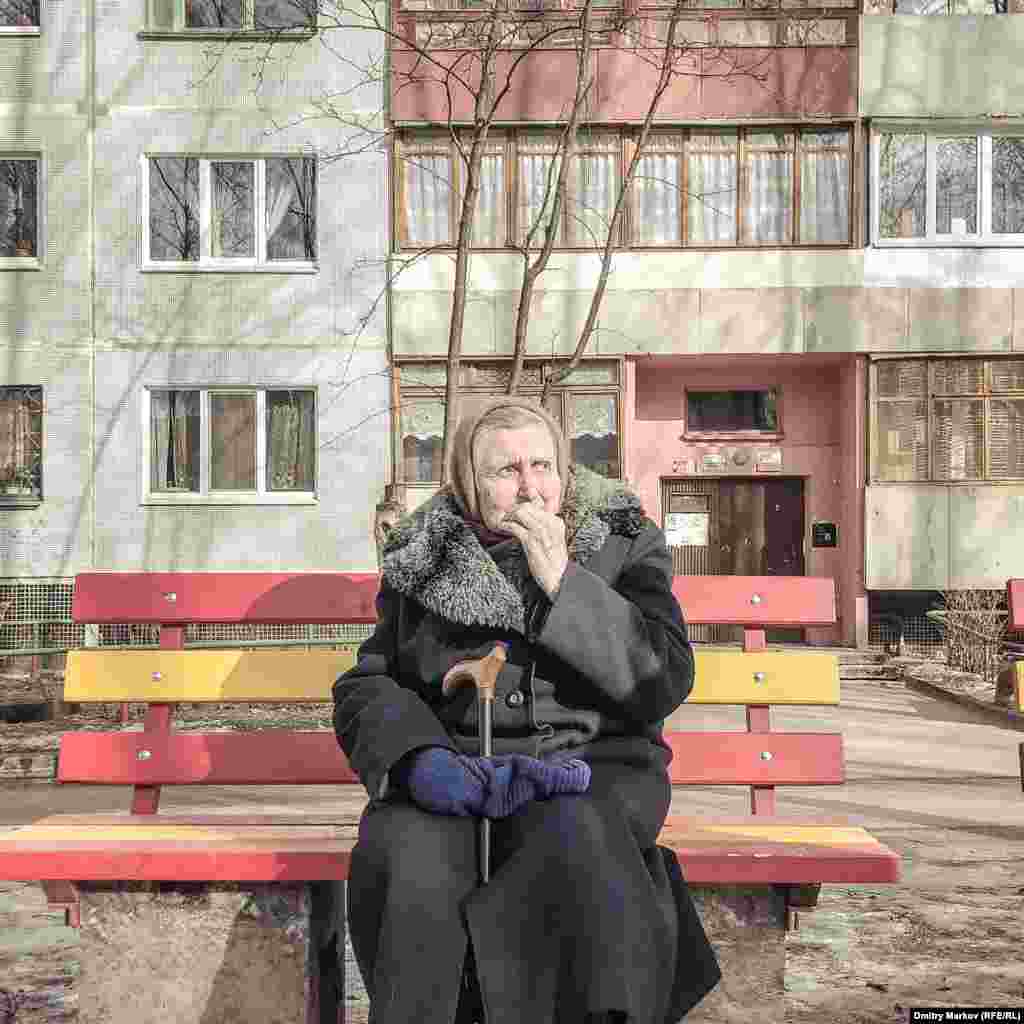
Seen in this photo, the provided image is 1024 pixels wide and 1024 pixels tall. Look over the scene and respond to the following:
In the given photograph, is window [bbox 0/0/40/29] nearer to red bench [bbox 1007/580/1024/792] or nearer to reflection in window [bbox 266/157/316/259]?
reflection in window [bbox 266/157/316/259]

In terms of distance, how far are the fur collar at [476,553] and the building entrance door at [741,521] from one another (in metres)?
20.1

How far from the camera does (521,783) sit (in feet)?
10.2

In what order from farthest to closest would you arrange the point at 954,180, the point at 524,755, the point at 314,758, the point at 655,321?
1. the point at 954,180
2. the point at 655,321
3. the point at 314,758
4. the point at 524,755

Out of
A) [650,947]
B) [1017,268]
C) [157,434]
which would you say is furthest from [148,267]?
[650,947]

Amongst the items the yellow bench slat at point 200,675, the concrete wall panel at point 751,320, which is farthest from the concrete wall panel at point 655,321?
the yellow bench slat at point 200,675

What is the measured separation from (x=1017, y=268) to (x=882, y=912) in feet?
60.0

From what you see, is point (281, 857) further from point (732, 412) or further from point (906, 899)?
point (732, 412)

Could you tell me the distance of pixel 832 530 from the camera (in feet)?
75.7

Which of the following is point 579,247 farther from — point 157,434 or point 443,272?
point 157,434

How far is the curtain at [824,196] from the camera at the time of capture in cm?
2220

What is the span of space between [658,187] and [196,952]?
65.1ft

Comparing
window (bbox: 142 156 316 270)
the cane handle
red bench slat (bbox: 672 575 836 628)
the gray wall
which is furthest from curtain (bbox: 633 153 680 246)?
the cane handle

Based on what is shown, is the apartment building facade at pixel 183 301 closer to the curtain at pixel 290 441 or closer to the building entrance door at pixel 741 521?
the curtain at pixel 290 441

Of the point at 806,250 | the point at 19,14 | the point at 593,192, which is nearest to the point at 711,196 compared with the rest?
the point at 806,250
